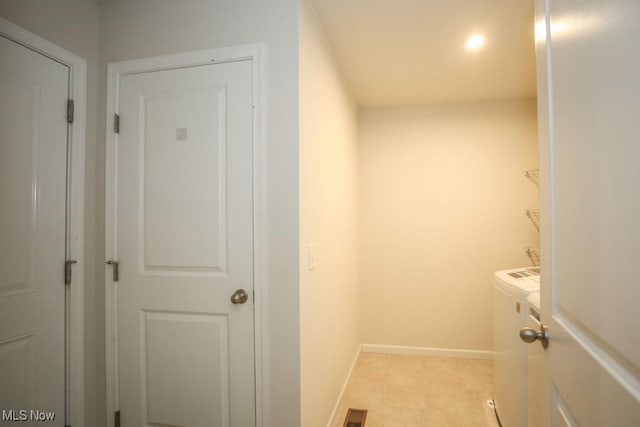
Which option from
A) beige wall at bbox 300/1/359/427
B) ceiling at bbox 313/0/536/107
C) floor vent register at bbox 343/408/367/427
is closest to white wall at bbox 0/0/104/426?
beige wall at bbox 300/1/359/427

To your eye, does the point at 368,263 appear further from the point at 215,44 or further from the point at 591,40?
the point at 591,40

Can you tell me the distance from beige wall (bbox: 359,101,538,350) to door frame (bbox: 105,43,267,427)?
6.43ft

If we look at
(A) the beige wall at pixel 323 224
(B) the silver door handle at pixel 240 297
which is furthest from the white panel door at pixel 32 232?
(A) the beige wall at pixel 323 224

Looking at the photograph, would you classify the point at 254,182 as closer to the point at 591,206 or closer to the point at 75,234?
the point at 75,234

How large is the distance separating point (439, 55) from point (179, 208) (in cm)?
198

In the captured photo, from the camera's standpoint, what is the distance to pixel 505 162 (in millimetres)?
3014

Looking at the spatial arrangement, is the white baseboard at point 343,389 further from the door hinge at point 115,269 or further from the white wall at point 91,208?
the door hinge at point 115,269

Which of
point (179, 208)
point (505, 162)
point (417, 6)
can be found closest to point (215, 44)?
point (179, 208)

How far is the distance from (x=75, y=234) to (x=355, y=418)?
2.02 meters

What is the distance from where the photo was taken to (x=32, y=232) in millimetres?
1404

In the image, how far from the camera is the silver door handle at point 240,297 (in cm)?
143

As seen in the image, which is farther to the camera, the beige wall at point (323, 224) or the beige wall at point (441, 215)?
the beige wall at point (441, 215)

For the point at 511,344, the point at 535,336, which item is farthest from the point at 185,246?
the point at 511,344

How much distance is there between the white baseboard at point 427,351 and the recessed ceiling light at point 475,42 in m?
2.65
